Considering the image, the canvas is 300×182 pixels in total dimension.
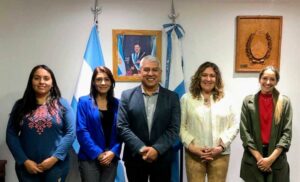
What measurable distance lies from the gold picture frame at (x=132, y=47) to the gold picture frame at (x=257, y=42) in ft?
2.65

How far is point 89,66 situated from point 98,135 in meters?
0.79

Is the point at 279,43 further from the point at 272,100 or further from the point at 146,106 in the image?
the point at 146,106

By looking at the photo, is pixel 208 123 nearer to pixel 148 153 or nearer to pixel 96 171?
pixel 148 153

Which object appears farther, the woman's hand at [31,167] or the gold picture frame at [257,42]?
the gold picture frame at [257,42]

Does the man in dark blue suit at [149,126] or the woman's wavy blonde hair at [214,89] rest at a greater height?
the woman's wavy blonde hair at [214,89]

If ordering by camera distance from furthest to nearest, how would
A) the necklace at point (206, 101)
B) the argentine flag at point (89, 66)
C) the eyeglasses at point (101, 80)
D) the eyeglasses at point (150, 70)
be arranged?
the argentine flag at point (89, 66), the necklace at point (206, 101), the eyeglasses at point (101, 80), the eyeglasses at point (150, 70)

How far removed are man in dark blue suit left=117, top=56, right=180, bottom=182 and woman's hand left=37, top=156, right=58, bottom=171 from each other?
0.54 m

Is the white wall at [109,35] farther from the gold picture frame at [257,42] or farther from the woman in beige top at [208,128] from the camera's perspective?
the woman in beige top at [208,128]

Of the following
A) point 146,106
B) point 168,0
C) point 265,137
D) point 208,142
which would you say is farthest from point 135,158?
point 168,0

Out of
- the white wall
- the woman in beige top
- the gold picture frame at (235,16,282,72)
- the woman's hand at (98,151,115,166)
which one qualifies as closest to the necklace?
the woman in beige top

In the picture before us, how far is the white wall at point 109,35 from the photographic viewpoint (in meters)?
3.07

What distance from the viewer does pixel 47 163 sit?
2.38 metres

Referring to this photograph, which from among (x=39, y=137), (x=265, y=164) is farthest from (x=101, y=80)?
(x=265, y=164)

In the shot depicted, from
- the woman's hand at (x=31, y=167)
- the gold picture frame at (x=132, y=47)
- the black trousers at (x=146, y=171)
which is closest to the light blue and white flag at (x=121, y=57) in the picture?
the gold picture frame at (x=132, y=47)
